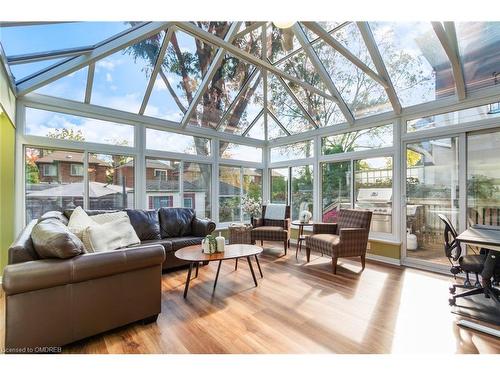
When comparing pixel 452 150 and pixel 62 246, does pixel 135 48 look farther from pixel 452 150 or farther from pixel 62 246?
pixel 452 150

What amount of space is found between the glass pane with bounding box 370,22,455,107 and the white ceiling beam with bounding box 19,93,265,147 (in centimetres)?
342

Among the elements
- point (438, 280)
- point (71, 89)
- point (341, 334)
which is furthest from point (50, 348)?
point (438, 280)

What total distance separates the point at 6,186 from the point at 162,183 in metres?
2.12

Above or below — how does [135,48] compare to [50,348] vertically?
above

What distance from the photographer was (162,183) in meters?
4.61

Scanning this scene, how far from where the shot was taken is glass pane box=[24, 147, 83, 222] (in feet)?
11.0

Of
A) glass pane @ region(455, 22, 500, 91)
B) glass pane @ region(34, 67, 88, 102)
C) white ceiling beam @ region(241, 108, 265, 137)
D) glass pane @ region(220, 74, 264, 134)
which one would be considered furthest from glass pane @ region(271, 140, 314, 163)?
glass pane @ region(34, 67, 88, 102)

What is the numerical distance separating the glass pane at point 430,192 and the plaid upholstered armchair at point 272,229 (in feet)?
6.76

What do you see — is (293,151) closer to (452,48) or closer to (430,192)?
Answer: (430,192)

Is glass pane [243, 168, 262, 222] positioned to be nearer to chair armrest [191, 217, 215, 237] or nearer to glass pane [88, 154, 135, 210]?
chair armrest [191, 217, 215, 237]

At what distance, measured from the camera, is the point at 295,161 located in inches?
223
